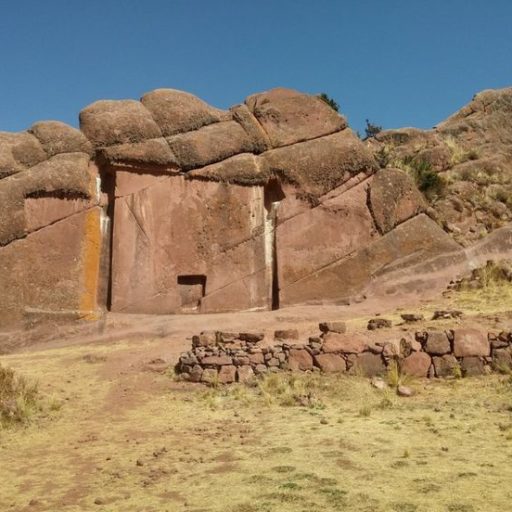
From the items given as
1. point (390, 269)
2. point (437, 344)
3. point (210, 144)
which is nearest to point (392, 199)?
point (390, 269)

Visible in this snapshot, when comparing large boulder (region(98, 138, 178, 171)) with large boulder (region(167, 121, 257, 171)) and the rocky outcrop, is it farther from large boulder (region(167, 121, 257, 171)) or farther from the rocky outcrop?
the rocky outcrop

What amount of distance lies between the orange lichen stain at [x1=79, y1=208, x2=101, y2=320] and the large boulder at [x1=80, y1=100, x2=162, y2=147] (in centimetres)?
212

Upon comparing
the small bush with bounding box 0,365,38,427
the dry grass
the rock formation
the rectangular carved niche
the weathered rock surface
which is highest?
the rock formation

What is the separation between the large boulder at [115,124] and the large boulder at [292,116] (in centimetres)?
339

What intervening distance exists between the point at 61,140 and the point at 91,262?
3628 millimetres

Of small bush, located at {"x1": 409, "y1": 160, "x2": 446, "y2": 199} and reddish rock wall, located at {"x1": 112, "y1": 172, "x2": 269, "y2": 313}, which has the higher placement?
small bush, located at {"x1": 409, "y1": 160, "x2": 446, "y2": 199}

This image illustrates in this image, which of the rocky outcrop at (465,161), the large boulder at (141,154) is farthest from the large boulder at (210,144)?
the rocky outcrop at (465,161)

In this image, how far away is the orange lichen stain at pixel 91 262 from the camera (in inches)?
684

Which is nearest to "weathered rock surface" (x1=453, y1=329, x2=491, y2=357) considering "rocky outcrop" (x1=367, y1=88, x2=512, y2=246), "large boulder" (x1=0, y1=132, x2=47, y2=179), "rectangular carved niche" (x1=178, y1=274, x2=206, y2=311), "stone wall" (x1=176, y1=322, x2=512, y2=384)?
"stone wall" (x1=176, y1=322, x2=512, y2=384)

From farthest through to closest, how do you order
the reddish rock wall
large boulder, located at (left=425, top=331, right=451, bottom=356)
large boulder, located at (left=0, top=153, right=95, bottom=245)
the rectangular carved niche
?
the rectangular carved niche < the reddish rock wall < large boulder, located at (left=0, top=153, right=95, bottom=245) < large boulder, located at (left=425, top=331, right=451, bottom=356)

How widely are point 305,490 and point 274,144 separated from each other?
47.1 feet

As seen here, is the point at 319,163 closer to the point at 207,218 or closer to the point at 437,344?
the point at 207,218

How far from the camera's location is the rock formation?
1741 cm

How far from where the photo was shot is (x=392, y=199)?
62.6 ft
